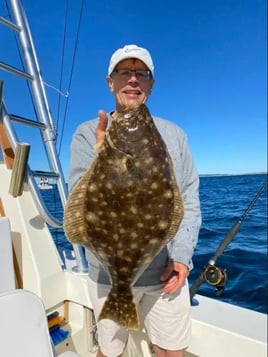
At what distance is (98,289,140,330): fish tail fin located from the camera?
1.50 metres

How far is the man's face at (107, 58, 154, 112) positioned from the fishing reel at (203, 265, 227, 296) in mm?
1481

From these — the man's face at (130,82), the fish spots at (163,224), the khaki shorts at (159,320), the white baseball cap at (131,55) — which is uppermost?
the white baseball cap at (131,55)

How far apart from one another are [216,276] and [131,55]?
175cm

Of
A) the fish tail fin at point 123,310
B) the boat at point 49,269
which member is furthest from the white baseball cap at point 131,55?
the fish tail fin at point 123,310

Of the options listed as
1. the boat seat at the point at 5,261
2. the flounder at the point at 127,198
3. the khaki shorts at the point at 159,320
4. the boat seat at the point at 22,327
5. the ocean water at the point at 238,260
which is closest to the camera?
the flounder at the point at 127,198

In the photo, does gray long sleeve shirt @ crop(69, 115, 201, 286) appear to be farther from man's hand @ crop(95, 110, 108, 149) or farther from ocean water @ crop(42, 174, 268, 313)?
ocean water @ crop(42, 174, 268, 313)

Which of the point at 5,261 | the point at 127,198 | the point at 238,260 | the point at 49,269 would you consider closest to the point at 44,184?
the point at 49,269

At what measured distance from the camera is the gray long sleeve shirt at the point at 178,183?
1754mm

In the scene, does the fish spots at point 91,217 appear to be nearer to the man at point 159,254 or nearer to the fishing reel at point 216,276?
the man at point 159,254

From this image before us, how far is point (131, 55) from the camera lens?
1.70 m

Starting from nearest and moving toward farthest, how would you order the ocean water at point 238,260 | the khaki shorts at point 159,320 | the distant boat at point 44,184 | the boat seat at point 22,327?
the boat seat at point 22,327
the khaki shorts at point 159,320
the distant boat at point 44,184
the ocean water at point 238,260

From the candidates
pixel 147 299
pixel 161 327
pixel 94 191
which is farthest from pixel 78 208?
pixel 161 327

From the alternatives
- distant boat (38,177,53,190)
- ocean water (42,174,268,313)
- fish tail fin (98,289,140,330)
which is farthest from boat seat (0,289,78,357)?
ocean water (42,174,268,313)

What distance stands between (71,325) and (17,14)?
2996mm
